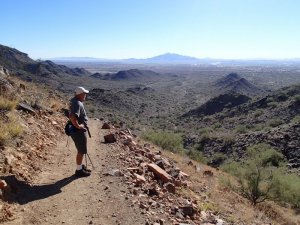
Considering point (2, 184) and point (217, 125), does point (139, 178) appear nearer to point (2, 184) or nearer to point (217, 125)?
point (2, 184)

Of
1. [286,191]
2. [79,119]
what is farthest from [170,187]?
[286,191]

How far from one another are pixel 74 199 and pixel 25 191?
1.02 meters

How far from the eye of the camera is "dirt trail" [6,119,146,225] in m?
7.04

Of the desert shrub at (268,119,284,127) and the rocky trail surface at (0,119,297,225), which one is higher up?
the rocky trail surface at (0,119,297,225)

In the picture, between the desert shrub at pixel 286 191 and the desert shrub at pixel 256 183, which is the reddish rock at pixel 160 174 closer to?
the desert shrub at pixel 256 183

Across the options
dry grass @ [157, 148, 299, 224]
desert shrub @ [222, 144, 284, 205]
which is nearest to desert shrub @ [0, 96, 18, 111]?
dry grass @ [157, 148, 299, 224]

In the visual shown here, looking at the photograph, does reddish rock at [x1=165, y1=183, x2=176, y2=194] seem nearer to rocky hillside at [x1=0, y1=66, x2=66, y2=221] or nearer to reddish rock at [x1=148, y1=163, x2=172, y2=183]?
reddish rock at [x1=148, y1=163, x2=172, y2=183]

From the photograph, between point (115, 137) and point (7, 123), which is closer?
point (7, 123)

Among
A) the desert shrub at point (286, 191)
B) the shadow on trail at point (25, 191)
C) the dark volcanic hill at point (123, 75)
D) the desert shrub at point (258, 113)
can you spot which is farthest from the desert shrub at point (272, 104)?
the dark volcanic hill at point (123, 75)

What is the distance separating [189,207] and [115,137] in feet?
21.2

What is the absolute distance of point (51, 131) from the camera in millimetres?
13625

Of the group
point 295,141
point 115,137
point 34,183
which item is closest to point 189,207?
point 34,183

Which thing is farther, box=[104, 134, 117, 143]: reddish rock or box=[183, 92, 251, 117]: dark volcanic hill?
box=[183, 92, 251, 117]: dark volcanic hill

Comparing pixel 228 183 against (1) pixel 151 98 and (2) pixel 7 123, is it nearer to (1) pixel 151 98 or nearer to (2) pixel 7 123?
(2) pixel 7 123
